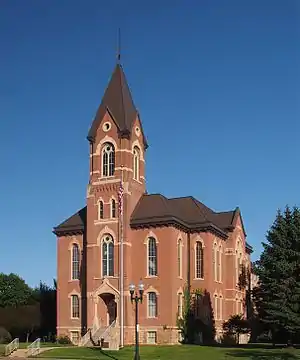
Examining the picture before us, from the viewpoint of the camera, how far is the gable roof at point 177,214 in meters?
60.0

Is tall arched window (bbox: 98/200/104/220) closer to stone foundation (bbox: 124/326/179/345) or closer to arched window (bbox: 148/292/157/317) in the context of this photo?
arched window (bbox: 148/292/157/317)

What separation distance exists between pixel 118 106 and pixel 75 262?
15815 millimetres

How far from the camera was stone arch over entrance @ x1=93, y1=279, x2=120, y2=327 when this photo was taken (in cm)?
5934

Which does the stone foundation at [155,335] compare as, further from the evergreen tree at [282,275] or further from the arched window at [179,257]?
the evergreen tree at [282,275]

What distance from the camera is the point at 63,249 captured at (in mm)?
64938

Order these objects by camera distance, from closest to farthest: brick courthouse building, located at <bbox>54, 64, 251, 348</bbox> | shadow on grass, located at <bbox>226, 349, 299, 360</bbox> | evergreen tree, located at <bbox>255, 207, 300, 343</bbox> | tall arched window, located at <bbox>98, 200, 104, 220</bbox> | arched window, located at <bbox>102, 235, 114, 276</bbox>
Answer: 1. shadow on grass, located at <bbox>226, 349, 299, 360</bbox>
2. evergreen tree, located at <bbox>255, 207, 300, 343</bbox>
3. brick courthouse building, located at <bbox>54, 64, 251, 348</bbox>
4. arched window, located at <bbox>102, 235, 114, 276</bbox>
5. tall arched window, located at <bbox>98, 200, 104, 220</bbox>

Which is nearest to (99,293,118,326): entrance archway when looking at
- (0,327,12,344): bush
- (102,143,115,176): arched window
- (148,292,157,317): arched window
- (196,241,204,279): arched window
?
(148,292,157,317): arched window

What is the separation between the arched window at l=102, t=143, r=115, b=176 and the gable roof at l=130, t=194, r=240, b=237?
4.21m

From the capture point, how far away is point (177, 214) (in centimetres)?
6288

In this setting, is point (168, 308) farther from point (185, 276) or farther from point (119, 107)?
point (119, 107)

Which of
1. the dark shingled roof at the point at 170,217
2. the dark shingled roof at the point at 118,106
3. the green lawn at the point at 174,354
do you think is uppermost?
the dark shingled roof at the point at 118,106

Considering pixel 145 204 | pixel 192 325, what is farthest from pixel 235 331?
pixel 145 204

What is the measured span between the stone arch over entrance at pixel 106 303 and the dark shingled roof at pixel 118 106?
14.3 metres

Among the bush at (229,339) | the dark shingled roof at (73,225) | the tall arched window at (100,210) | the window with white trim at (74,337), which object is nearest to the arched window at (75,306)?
the window with white trim at (74,337)
